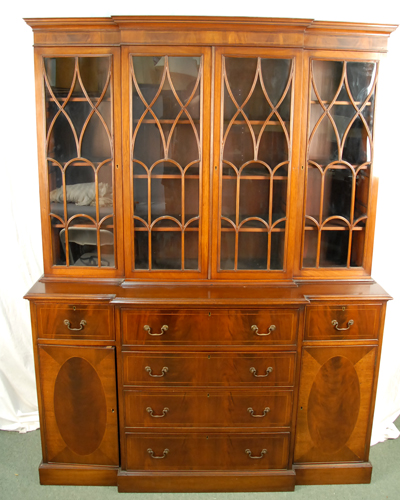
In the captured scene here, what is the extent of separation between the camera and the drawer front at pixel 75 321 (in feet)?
6.89

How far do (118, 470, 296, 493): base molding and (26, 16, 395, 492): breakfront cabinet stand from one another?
0.4 inches

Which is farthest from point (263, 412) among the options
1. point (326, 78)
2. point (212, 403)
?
point (326, 78)

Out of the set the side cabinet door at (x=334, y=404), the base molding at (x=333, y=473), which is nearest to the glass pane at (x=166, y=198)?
the side cabinet door at (x=334, y=404)

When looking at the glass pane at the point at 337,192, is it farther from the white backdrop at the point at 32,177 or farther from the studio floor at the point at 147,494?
the studio floor at the point at 147,494

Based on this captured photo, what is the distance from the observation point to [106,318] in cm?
211

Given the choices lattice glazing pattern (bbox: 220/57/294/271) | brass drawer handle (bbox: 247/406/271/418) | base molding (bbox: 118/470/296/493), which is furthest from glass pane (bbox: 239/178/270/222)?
base molding (bbox: 118/470/296/493)

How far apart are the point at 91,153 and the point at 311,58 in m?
1.01

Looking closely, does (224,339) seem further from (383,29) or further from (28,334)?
(383,29)

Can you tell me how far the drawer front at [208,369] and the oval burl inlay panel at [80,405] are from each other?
0.54 feet

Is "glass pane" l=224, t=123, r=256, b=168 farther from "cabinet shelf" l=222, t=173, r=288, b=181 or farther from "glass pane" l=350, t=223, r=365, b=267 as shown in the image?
"glass pane" l=350, t=223, r=365, b=267

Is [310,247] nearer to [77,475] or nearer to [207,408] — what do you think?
[207,408]

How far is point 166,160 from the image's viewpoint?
6.93ft

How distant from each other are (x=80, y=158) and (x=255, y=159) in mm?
750

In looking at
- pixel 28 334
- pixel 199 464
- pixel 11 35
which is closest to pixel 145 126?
pixel 11 35
